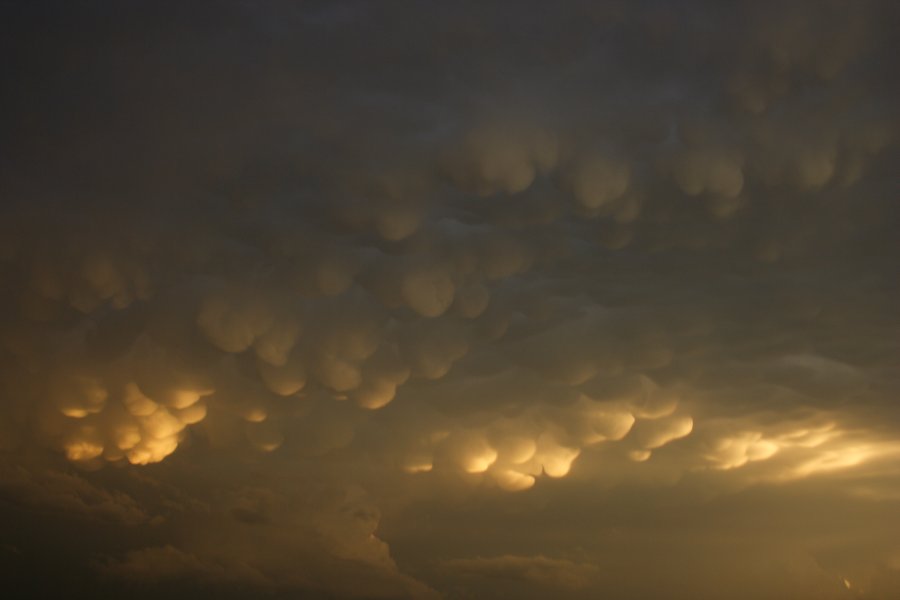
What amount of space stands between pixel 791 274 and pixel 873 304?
Result: 1.88 metres

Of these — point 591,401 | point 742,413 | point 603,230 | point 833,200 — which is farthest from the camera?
point 742,413

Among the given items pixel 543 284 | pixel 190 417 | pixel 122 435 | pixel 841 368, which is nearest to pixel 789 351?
pixel 841 368

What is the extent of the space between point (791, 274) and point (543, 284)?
3.88 metres

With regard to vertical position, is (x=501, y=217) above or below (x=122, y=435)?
above

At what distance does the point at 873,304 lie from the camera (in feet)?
40.1

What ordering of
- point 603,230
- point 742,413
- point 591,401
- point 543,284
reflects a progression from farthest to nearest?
1. point 742,413
2. point 591,401
3. point 543,284
4. point 603,230

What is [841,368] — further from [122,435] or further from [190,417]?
[122,435]

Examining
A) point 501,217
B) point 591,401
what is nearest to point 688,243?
point 501,217

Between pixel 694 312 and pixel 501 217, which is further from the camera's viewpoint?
pixel 694 312

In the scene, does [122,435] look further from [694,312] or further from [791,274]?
[791,274]

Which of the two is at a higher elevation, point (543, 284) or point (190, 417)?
point (543, 284)

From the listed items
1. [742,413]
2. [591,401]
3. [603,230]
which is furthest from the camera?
[742,413]

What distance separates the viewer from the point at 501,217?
10648 mm

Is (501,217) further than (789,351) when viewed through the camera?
No
